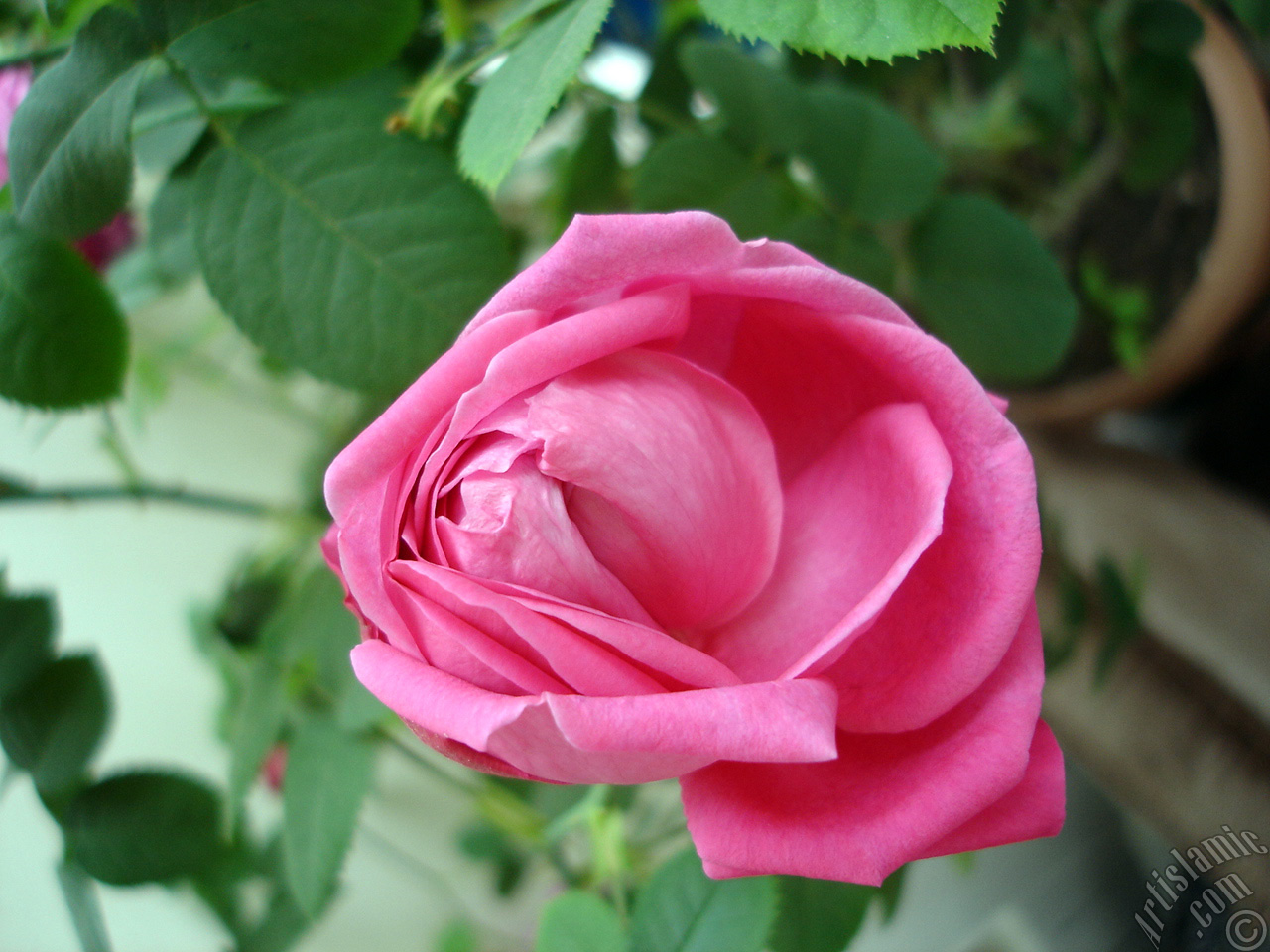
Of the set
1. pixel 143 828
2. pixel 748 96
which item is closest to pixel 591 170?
pixel 748 96

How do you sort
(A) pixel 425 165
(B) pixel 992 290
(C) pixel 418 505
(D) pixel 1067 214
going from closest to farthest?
(C) pixel 418 505 < (A) pixel 425 165 < (B) pixel 992 290 < (D) pixel 1067 214

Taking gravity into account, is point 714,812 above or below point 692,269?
below

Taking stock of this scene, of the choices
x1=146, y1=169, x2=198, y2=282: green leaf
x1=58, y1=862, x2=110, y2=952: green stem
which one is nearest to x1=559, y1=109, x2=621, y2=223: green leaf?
x1=146, y1=169, x2=198, y2=282: green leaf

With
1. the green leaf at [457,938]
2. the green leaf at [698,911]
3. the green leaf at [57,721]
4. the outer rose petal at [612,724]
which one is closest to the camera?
the outer rose petal at [612,724]

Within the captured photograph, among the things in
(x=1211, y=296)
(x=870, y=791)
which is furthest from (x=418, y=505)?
(x=1211, y=296)

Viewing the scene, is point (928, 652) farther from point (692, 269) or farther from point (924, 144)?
point (924, 144)

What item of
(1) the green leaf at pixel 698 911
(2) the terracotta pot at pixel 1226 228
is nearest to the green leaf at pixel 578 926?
(1) the green leaf at pixel 698 911

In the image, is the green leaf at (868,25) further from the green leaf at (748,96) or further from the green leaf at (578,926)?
the green leaf at (578,926)

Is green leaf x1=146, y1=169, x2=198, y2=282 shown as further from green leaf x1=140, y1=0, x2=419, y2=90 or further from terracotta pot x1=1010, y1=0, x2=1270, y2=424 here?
terracotta pot x1=1010, y1=0, x2=1270, y2=424
